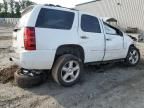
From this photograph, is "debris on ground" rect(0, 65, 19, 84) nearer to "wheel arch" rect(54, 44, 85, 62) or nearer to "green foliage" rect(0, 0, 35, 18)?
"wheel arch" rect(54, 44, 85, 62)

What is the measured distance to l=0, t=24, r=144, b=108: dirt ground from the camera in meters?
4.70

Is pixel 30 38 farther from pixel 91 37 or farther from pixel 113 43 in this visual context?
pixel 113 43

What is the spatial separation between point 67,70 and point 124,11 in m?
22.7

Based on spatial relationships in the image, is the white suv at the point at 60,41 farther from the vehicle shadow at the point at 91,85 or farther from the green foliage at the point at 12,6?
the green foliage at the point at 12,6

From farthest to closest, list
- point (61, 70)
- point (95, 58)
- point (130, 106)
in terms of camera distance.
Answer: point (95, 58)
point (61, 70)
point (130, 106)

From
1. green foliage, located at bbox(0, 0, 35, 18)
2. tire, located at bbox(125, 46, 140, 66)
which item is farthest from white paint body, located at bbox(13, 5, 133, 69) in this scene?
green foliage, located at bbox(0, 0, 35, 18)

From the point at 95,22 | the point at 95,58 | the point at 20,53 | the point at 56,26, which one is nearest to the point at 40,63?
the point at 20,53

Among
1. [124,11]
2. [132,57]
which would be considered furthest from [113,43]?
[124,11]

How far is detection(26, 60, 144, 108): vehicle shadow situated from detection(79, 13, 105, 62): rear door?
0.61m

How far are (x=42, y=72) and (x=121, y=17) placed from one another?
23.1 m

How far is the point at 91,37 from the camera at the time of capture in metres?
6.14

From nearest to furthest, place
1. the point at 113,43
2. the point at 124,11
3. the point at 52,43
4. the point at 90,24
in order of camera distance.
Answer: the point at 52,43
the point at 90,24
the point at 113,43
the point at 124,11

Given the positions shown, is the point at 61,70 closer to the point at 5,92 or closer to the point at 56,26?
the point at 56,26

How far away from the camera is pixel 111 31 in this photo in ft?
23.2
